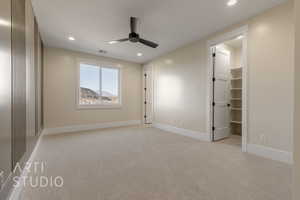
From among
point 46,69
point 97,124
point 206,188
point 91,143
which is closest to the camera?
point 206,188

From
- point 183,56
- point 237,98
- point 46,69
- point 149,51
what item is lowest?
point 237,98

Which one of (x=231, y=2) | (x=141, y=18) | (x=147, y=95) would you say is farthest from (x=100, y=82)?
(x=231, y=2)

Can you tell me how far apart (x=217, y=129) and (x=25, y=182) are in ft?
12.8

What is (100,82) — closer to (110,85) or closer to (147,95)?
(110,85)

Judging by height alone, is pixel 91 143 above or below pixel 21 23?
below

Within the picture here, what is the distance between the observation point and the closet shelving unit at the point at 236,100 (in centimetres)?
427

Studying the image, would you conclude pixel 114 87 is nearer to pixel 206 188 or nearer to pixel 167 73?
pixel 167 73

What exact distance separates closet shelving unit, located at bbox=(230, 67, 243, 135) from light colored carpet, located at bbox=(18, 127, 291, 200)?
149 cm

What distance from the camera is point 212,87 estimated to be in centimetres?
353

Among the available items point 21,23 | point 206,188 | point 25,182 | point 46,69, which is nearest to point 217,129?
point 206,188

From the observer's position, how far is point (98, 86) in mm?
5145

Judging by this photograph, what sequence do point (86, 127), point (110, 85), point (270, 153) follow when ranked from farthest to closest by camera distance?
point (110, 85) < point (86, 127) < point (270, 153)

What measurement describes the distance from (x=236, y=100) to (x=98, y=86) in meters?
4.87

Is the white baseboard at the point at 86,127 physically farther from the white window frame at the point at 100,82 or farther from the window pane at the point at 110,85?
the window pane at the point at 110,85
